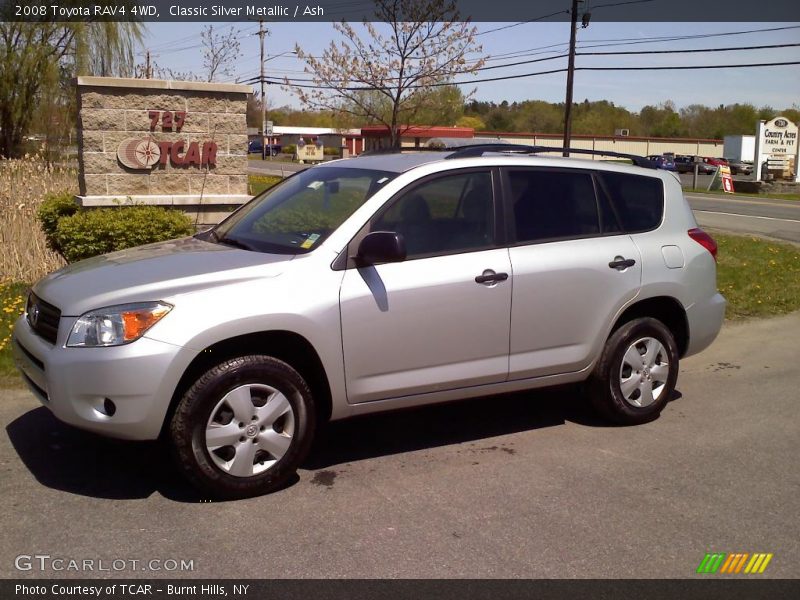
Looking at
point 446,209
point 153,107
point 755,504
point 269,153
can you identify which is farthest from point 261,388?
point 269,153

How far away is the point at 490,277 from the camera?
16.8 feet

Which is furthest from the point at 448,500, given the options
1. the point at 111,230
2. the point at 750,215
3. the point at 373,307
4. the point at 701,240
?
the point at 750,215

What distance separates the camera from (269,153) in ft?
244

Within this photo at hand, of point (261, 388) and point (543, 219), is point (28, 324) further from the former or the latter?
point (543, 219)

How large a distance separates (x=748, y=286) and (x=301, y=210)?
7647mm

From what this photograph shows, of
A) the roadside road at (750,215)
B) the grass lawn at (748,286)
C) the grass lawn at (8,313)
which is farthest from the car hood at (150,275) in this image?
the roadside road at (750,215)

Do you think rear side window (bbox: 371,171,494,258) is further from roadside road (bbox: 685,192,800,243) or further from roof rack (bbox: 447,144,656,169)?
roadside road (bbox: 685,192,800,243)

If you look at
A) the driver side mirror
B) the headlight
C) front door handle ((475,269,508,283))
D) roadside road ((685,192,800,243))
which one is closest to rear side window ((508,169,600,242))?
front door handle ((475,269,508,283))

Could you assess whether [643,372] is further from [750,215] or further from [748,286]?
[750,215]

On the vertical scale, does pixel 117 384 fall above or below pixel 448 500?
above

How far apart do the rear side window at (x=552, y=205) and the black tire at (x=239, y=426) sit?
180 cm

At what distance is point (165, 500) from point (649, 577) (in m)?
2.47

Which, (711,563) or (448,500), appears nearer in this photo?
(711,563)

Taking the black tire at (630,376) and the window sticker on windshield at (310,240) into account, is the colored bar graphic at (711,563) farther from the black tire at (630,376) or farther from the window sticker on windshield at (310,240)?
the window sticker on windshield at (310,240)
